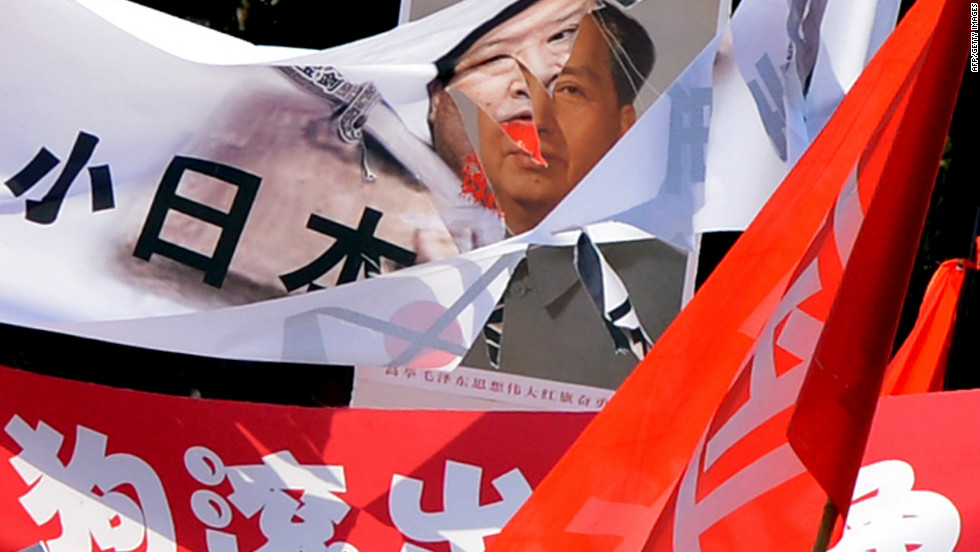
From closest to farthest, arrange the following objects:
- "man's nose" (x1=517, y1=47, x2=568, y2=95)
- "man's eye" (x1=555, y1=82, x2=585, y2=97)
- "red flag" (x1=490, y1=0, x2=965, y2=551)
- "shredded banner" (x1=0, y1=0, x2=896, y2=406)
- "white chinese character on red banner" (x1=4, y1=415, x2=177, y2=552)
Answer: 1. "red flag" (x1=490, y1=0, x2=965, y2=551)
2. "shredded banner" (x1=0, y1=0, x2=896, y2=406)
3. "white chinese character on red banner" (x1=4, y1=415, x2=177, y2=552)
4. "man's nose" (x1=517, y1=47, x2=568, y2=95)
5. "man's eye" (x1=555, y1=82, x2=585, y2=97)

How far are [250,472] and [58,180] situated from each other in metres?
0.71

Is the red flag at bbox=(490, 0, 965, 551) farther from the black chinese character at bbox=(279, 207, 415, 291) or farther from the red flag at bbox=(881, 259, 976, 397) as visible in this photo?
the red flag at bbox=(881, 259, 976, 397)

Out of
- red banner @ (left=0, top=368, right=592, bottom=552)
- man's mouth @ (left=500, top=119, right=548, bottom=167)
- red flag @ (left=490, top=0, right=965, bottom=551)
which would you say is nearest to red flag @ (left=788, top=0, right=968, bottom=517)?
red flag @ (left=490, top=0, right=965, bottom=551)

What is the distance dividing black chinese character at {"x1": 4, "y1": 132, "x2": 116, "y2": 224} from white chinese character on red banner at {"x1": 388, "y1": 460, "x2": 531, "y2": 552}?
2.75 ft

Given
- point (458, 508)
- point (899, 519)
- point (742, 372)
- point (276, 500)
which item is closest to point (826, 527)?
point (742, 372)

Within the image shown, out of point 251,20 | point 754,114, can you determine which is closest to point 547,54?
point 754,114

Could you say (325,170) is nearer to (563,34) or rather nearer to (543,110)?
(543,110)

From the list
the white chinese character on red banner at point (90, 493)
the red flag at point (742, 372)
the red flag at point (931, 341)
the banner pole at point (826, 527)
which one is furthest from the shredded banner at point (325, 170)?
the red flag at point (931, 341)

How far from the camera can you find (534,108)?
3631 mm

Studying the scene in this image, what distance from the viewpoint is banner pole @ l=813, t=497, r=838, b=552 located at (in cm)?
238

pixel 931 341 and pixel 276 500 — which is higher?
pixel 931 341

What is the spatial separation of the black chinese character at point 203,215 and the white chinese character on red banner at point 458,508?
59cm

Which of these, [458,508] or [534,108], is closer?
[458,508]

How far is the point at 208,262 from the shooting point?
3363 mm
